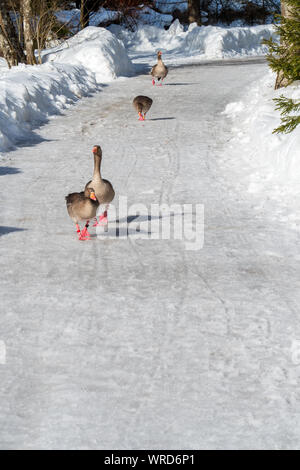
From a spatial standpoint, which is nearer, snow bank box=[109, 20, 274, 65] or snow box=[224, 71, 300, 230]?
snow box=[224, 71, 300, 230]

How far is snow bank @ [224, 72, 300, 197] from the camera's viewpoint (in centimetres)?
1015

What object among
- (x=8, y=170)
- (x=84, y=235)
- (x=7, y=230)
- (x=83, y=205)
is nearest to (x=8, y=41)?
(x=8, y=170)

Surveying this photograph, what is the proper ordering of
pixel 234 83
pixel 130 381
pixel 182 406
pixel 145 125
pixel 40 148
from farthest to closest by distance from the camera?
pixel 234 83
pixel 145 125
pixel 40 148
pixel 130 381
pixel 182 406

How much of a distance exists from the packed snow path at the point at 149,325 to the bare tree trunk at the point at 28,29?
45.4 ft

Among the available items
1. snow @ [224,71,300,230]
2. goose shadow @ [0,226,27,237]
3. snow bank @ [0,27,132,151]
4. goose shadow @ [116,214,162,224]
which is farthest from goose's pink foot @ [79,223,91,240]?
snow bank @ [0,27,132,151]

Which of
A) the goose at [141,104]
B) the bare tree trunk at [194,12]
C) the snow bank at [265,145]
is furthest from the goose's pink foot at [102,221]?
the bare tree trunk at [194,12]

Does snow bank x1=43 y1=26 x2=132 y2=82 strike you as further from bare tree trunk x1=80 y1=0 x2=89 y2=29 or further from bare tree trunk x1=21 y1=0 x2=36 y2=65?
bare tree trunk x1=80 y1=0 x2=89 y2=29

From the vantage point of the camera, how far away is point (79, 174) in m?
11.2

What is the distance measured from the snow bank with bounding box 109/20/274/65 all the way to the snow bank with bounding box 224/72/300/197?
16.6 meters

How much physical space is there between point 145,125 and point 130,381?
11.4 m

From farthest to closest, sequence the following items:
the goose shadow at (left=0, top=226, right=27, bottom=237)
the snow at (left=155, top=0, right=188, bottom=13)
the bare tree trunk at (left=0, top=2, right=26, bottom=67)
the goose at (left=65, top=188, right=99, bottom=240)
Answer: the snow at (left=155, top=0, right=188, bottom=13)
the bare tree trunk at (left=0, top=2, right=26, bottom=67)
the goose shadow at (left=0, top=226, right=27, bottom=237)
the goose at (left=65, top=188, right=99, bottom=240)
